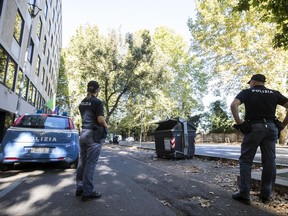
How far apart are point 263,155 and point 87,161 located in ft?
9.20

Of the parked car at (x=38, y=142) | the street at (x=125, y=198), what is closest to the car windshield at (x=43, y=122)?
the parked car at (x=38, y=142)

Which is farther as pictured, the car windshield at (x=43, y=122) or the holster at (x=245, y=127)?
the car windshield at (x=43, y=122)

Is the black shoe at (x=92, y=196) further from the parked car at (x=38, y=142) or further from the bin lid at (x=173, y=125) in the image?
the bin lid at (x=173, y=125)

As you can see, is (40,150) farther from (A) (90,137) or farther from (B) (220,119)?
(B) (220,119)

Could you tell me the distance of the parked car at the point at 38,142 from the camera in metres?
6.53

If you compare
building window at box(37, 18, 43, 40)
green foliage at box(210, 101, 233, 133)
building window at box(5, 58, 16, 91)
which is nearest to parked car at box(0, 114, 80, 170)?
building window at box(5, 58, 16, 91)

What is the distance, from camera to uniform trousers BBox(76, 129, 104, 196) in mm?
4141

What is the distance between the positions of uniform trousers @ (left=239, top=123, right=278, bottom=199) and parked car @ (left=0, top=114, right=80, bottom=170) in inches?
181

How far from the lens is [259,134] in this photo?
4.09m

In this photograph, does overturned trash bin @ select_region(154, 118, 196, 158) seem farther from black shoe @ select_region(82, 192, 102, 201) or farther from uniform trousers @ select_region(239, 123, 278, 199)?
black shoe @ select_region(82, 192, 102, 201)

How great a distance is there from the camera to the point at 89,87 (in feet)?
14.8

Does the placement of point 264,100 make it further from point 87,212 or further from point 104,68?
point 104,68

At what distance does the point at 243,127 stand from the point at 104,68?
2410 centimetres

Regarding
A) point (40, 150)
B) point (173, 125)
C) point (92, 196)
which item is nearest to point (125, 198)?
point (92, 196)
